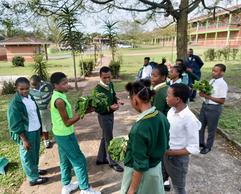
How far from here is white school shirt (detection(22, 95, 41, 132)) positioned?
12.2 feet

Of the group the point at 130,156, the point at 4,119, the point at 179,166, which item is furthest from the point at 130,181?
the point at 4,119

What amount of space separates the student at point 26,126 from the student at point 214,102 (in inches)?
113

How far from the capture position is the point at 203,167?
447 cm

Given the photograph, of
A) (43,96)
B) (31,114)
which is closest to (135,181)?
(31,114)

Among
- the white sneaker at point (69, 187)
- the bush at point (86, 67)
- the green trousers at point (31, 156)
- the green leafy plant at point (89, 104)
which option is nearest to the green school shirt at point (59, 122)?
the green leafy plant at point (89, 104)

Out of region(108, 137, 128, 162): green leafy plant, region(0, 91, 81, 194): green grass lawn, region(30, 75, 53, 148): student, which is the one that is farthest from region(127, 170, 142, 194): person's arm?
region(30, 75, 53, 148): student

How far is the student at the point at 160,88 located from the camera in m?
3.32

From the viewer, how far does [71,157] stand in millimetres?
3406

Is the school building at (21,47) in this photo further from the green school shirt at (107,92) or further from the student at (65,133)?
the student at (65,133)

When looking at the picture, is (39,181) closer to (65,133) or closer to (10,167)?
(10,167)

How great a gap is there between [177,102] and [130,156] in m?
0.86

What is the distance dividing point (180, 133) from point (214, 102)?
204 cm

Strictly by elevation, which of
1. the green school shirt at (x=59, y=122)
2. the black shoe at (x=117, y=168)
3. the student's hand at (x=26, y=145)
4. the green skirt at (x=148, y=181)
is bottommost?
the black shoe at (x=117, y=168)

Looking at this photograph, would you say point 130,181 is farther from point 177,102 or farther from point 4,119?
→ point 4,119
